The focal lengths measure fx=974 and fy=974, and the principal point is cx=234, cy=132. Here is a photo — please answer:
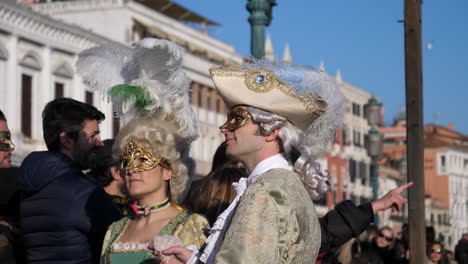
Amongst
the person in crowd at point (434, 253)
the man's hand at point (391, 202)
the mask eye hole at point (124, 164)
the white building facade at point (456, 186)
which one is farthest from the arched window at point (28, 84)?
the white building facade at point (456, 186)

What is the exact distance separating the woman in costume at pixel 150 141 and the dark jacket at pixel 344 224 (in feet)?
2.20

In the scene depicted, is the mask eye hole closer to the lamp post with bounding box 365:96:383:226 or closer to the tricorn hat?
the tricorn hat

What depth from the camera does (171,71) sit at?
4.75m

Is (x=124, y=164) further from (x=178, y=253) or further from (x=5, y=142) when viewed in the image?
(x=5, y=142)

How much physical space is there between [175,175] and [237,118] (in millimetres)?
810

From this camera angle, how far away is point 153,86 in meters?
4.66

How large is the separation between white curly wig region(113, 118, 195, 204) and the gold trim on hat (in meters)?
0.74

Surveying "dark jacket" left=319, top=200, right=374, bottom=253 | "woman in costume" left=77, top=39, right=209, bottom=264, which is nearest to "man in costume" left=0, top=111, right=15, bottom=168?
"woman in costume" left=77, top=39, right=209, bottom=264

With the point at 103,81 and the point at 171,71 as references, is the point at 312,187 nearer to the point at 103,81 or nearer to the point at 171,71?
the point at 171,71

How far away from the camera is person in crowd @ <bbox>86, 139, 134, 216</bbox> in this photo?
5.59 metres

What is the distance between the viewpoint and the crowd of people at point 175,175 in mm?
3514

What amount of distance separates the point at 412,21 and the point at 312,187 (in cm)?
172

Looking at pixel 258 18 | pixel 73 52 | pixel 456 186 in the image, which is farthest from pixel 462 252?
pixel 456 186

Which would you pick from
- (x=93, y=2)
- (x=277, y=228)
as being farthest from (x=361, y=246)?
(x=93, y=2)
